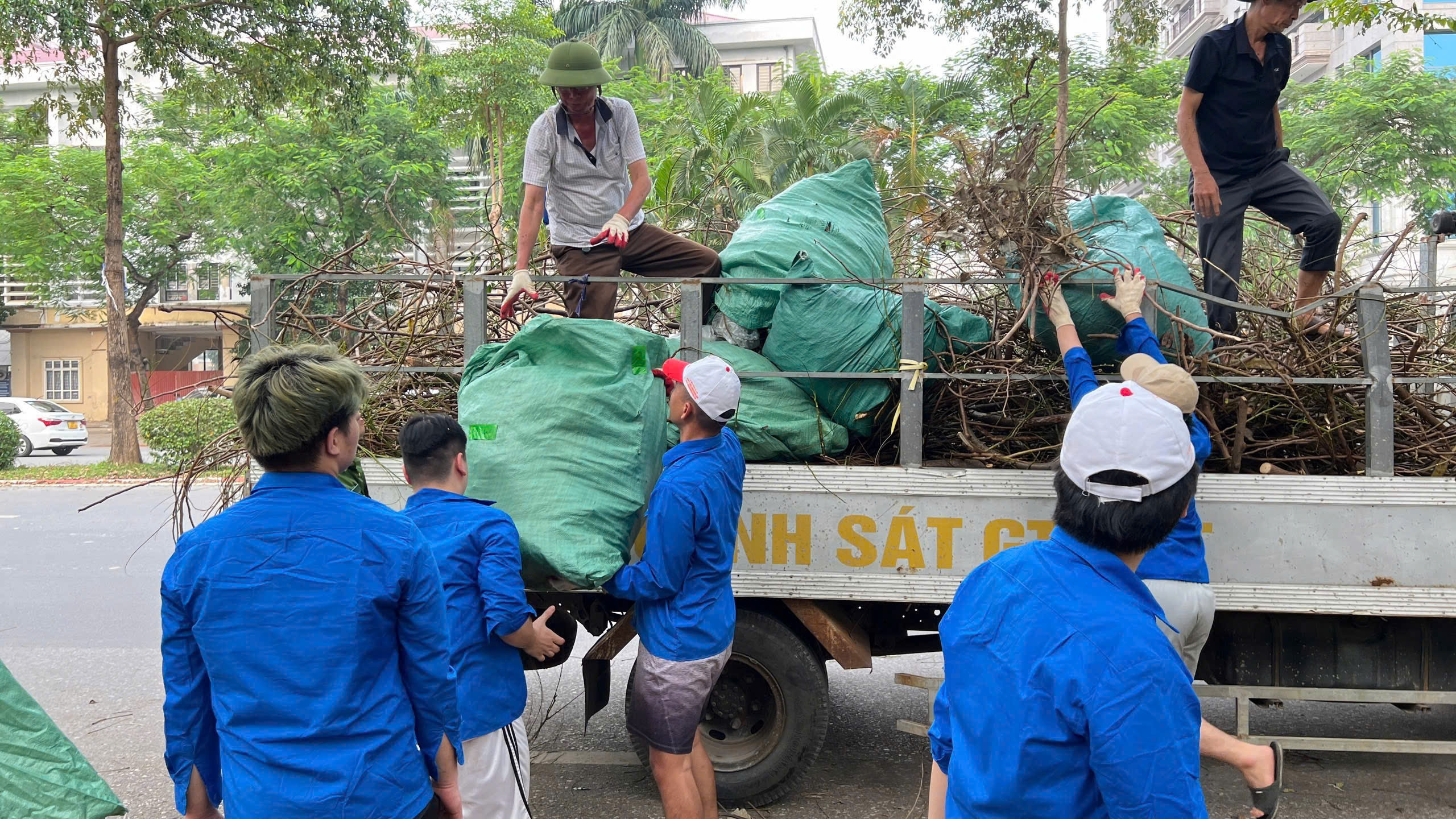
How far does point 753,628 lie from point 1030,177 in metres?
1.87

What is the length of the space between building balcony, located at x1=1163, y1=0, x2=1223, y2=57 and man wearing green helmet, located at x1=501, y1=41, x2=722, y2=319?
34379mm

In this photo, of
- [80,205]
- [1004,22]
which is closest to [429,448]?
[1004,22]

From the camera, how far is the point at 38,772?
3.09 metres

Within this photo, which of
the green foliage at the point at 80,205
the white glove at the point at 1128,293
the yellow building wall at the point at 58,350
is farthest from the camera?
the yellow building wall at the point at 58,350

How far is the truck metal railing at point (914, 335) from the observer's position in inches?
136

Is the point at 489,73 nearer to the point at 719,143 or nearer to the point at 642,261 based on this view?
the point at 719,143

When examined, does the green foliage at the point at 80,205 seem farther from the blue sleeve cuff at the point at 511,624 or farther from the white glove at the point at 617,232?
the blue sleeve cuff at the point at 511,624

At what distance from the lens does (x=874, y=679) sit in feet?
18.7

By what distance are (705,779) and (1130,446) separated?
216 cm

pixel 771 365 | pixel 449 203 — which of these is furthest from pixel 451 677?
pixel 449 203

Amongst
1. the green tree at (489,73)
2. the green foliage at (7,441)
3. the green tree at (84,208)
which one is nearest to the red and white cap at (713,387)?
the green tree at (489,73)

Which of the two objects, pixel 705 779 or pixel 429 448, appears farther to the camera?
pixel 705 779

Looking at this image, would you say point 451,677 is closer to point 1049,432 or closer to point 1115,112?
point 1049,432

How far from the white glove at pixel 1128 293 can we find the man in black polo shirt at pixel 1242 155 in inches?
31.6
